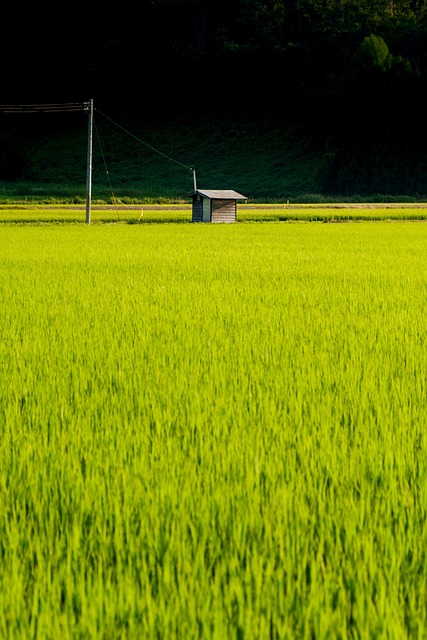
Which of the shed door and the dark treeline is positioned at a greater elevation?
the dark treeline

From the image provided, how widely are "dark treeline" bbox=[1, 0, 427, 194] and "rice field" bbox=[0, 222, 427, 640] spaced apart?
71396 mm

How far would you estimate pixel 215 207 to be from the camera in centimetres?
3938

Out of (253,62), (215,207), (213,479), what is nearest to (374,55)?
(253,62)

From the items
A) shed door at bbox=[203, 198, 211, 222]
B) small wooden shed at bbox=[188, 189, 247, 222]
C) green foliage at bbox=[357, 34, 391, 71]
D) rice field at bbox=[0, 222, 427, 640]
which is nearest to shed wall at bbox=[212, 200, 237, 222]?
small wooden shed at bbox=[188, 189, 247, 222]

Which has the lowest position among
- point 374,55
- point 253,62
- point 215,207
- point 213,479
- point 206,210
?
point 213,479

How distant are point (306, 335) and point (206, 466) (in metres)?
3.54

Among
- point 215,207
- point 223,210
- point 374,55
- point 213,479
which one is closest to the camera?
point 213,479

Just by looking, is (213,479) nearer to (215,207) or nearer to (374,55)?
(215,207)

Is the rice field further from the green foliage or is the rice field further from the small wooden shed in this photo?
the green foliage

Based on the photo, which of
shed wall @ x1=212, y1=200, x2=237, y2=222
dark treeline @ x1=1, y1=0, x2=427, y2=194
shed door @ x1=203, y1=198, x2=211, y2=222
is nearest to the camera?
shed door @ x1=203, y1=198, x2=211, y2=222

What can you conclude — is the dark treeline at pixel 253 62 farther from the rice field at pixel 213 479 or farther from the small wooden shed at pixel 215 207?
the rice field at pixel 213 479

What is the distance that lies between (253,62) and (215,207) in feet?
219

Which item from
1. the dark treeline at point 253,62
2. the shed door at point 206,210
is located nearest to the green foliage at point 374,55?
the dark treeline at point 253,62

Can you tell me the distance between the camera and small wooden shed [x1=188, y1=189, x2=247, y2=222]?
39.1 metres
